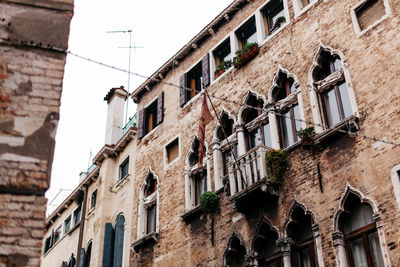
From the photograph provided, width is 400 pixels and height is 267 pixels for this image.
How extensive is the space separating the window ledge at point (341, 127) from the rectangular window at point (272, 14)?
13.5 feet

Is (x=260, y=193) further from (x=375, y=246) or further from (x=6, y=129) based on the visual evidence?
(x=6, y=129)

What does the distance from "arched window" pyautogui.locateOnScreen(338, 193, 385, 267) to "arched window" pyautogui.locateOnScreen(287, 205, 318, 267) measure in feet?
2.51

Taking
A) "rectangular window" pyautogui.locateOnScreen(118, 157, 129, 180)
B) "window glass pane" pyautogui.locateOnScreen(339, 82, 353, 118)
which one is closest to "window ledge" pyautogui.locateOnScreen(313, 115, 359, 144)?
"window glass pane" pyautogui.locateOnScreen(339, 82, 353, 118)

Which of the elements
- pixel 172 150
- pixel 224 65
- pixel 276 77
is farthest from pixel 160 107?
pixel 276 77

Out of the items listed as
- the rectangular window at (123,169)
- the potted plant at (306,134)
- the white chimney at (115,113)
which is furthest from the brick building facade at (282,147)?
the white chimney at (115,113)

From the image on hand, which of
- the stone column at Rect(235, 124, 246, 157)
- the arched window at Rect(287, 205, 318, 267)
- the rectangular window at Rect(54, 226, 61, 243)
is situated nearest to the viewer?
the arched window at Rect(287, 205, 318, 267)

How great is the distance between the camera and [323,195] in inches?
409

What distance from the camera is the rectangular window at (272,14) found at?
1399 centimetres

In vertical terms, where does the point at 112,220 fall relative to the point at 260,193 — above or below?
above

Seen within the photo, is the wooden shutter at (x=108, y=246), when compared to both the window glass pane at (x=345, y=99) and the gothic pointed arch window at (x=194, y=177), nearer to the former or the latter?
the gothic pointed arch window at (x=194, y=177)

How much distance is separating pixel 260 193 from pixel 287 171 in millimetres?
739

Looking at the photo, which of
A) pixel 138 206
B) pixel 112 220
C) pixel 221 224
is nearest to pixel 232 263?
pixel 221 224

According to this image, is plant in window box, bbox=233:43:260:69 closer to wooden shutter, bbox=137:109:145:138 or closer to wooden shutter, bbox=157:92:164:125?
wooden shutter, bbox=157:92:164:125

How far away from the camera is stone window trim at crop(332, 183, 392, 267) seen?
8977mm
